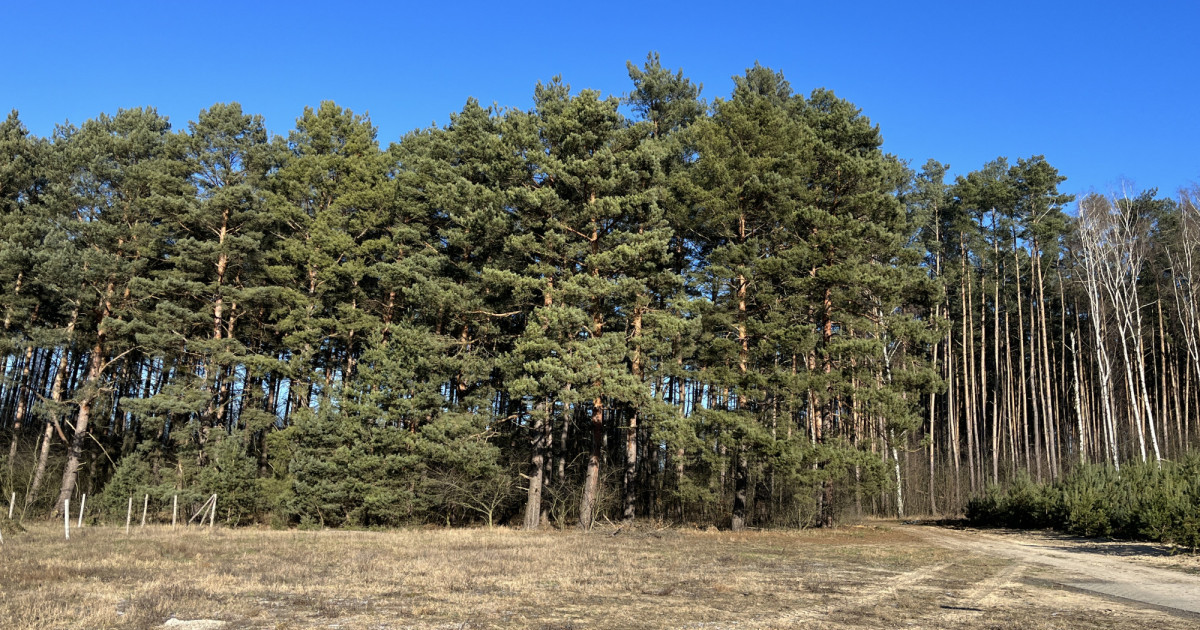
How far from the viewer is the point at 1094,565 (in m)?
12.4

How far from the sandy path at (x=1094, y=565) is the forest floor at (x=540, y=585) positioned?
0.15 m

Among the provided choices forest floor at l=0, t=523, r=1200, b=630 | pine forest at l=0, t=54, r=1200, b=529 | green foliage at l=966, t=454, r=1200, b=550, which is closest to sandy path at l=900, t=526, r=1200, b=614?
forest floor at l=0, t=523, r=1200, b=630

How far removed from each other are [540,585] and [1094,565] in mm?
10096

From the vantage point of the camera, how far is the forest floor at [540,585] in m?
6.67

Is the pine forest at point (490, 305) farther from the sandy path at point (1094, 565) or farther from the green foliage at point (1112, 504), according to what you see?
the sandy path at point (1094, 565)

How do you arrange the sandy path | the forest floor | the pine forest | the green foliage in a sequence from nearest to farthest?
the forest floor < the sandy path < the green foliage < the pine forest

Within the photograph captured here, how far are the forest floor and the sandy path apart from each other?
0.15m

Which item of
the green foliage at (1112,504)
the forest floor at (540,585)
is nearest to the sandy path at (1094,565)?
the forest floor at (540,585)

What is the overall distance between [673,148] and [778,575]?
1604cm

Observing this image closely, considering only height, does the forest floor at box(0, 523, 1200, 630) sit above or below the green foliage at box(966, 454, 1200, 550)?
below

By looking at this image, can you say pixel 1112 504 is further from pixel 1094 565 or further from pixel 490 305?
pixel 490 305

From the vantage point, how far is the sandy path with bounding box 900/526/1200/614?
8.86m

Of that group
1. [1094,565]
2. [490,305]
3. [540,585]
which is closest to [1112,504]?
[1094,565]

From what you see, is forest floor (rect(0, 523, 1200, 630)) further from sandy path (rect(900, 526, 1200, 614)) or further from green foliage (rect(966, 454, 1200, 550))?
green foliage (rect(966, 454, 1200, 550))
